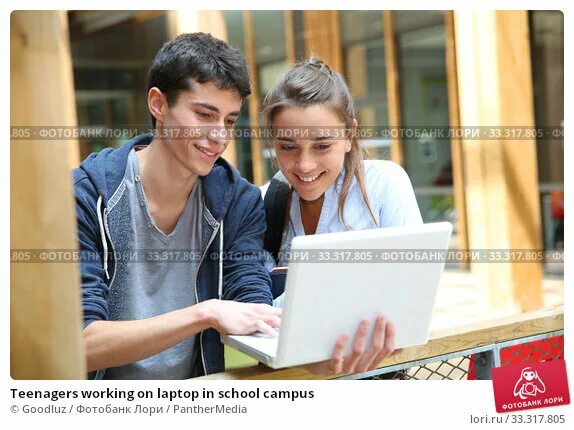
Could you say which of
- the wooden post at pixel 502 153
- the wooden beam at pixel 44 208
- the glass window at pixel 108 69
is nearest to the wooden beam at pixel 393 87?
the wooden post at pixel 502 153

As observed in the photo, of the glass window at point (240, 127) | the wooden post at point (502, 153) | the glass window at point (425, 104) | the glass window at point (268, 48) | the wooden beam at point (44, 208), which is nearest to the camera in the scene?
the wooden beam at point (44, 208)

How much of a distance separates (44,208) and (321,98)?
918 mm

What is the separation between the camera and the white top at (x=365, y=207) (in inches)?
84.0

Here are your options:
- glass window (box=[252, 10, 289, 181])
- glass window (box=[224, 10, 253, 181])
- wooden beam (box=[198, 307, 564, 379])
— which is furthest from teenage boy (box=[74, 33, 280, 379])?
glass window (box=[252, 10, 289, 181])

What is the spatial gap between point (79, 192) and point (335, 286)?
740mm

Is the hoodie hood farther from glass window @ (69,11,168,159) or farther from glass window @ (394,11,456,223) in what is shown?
glass window @ (69,11,168,159)

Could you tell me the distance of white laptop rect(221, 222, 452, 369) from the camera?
146 cm

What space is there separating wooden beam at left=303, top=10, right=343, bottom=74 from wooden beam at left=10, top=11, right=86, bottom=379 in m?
4.76

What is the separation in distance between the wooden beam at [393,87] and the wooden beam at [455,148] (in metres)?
0.41

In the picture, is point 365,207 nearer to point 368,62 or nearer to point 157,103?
point 157,103

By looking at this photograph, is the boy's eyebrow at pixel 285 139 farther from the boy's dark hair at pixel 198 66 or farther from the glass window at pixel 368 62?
the glass window at pixel 368 62
